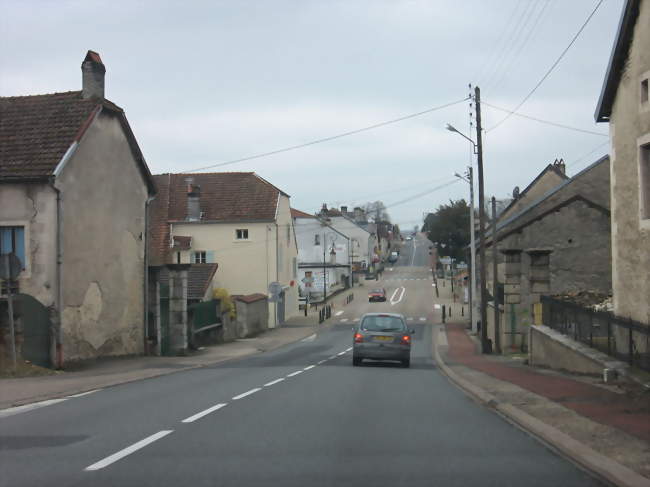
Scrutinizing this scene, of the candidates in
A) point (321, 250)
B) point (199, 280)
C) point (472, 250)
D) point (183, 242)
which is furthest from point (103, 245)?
point (321, 250)

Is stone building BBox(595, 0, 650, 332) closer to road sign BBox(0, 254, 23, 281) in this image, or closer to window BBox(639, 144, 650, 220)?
window BBox(639, 144, 650, 220)

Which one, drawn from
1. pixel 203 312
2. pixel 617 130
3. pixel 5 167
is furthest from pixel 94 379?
pixel 203 312

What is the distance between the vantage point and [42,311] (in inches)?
773

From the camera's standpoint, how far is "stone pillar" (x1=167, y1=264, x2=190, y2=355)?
88.4 feet

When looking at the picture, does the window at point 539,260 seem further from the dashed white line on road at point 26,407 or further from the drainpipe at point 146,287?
the dashed white line on road at point 26,407

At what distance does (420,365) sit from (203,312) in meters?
13.4

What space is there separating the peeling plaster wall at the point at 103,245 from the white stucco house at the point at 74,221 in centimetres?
3

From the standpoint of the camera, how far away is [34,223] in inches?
778

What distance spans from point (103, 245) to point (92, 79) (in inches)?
196

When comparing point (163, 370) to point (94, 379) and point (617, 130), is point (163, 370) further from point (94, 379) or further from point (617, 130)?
point (617, 130)

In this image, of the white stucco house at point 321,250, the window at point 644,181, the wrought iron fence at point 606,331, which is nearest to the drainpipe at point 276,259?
the wrought iron fence at point 606,331

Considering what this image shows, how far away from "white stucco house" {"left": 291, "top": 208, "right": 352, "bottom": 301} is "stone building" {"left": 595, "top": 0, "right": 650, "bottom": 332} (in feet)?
279

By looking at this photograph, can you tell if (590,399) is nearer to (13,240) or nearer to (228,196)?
(13,240)

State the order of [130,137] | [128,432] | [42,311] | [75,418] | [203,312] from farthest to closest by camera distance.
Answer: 1. [203,312]
2. [130,137]
3. [42,311]
4. [75,418]
5. [128,432]
